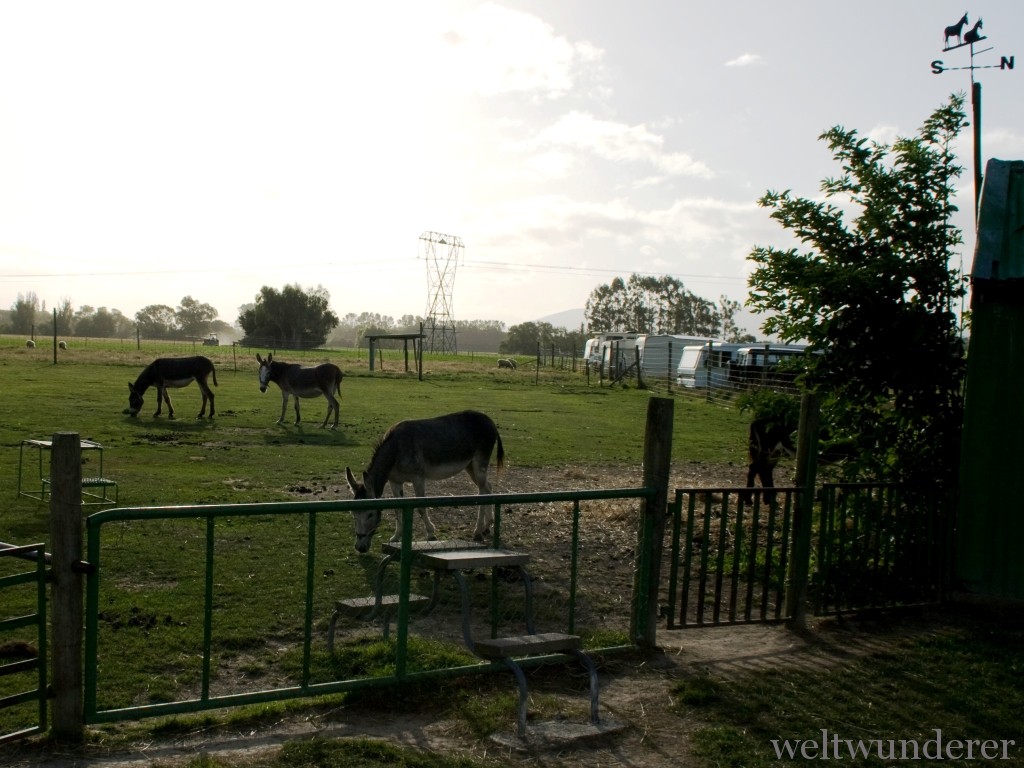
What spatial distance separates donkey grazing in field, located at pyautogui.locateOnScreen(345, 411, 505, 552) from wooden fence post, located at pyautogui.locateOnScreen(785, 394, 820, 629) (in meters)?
3.39

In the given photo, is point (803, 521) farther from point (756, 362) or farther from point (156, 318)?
point (156, 318)

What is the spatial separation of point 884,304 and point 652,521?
3705mm

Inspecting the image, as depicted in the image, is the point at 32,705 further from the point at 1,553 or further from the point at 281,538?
the point at 281,538

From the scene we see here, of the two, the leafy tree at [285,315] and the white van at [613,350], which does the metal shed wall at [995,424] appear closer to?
the white van at [613,350]

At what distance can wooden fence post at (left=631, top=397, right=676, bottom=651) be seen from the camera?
694cm

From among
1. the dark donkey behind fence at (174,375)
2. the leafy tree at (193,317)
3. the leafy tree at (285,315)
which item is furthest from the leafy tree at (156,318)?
the dark donkey behind fence at (174,375)

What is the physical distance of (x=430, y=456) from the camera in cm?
1083

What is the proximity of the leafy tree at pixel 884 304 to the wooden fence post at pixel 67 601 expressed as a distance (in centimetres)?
669

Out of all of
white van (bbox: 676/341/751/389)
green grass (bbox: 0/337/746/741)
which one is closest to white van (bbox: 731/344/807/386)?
white van (bbox: 676/341/751/389)

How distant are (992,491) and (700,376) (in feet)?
106

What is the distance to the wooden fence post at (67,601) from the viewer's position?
4.89 metres

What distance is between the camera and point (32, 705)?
5418 millimetres

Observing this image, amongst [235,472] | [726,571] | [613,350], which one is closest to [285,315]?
[613,350]

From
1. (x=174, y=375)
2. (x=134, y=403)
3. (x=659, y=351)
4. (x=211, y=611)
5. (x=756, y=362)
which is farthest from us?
(x=659, y=351)
